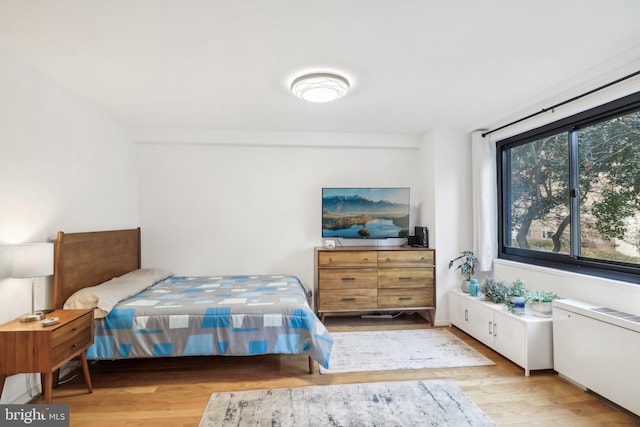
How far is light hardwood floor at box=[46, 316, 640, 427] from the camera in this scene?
2.25 metres

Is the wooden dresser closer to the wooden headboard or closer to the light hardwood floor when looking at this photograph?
the light hardwood floor

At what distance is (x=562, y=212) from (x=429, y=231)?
1.48 meters

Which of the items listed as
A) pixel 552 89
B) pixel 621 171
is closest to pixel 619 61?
pixel 552 89

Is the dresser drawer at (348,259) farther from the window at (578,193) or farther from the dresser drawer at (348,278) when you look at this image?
the window at (578,193)

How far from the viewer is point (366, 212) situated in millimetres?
4516

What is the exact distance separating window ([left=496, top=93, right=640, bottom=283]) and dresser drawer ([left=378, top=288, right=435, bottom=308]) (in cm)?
103

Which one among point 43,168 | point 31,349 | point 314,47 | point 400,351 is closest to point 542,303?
point 400,351

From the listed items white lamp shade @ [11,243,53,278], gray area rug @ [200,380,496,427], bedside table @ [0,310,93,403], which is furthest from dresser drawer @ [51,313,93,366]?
gray area rug @ [200,380,496,427]

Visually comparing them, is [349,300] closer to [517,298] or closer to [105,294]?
[517,298]

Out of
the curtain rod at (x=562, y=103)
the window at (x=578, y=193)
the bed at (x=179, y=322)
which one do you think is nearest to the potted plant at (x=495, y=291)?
the window at (x=578, y=193)

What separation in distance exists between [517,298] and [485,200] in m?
1.31

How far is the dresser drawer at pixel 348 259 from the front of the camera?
13.4 feet

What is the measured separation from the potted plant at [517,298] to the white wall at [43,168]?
3985 mm

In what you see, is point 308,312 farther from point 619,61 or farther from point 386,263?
point 619,61
